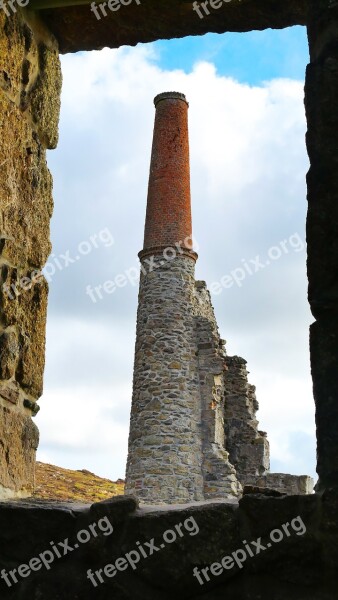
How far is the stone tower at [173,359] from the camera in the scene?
15.2 metres

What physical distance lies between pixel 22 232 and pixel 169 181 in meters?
14.8

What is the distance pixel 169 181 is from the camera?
17.5m

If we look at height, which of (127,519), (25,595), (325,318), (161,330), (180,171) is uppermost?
(180,171)

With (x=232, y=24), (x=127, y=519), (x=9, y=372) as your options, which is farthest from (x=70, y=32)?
(x=127, y=519)

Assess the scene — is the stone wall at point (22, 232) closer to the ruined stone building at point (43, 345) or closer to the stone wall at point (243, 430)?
the ruined stone building at point (43, 345)

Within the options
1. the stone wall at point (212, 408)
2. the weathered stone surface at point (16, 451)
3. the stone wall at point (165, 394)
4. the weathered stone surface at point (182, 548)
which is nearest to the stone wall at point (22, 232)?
the weathered stone surface at point (16, 451)

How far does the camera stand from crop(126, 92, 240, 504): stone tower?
15164 mm

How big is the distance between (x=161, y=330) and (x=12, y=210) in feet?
44.1

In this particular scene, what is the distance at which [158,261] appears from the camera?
16844 millimetres

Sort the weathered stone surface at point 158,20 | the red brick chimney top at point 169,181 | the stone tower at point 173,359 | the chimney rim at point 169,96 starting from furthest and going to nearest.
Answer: the chimney rim at point 169,96, the red brick chimney top at point 169,181, the stone tower at point 173,359, the weathered stone surface at point 158,20

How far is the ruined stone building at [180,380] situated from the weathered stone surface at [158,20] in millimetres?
12710

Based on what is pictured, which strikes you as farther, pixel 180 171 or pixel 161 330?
pixel 180 171

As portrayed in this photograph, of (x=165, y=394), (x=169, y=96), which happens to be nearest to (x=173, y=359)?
(x=165, y=394)

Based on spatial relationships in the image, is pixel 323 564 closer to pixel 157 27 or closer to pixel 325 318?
pixel 325 318
